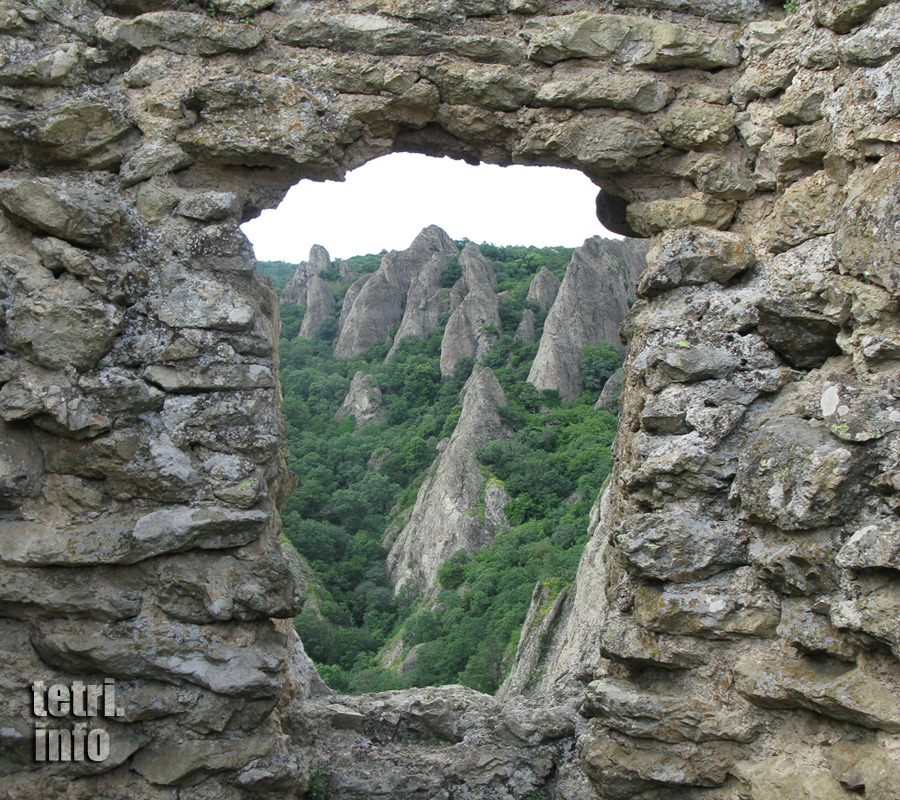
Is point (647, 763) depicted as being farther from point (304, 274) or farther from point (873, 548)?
point (304, 274)

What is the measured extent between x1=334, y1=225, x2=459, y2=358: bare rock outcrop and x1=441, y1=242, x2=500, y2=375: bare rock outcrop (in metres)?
1.74

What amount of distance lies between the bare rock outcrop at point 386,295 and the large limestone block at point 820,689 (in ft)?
61.4

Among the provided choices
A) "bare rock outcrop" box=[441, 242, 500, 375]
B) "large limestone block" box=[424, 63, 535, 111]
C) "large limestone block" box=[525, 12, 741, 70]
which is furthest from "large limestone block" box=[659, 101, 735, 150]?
"bare rock outcrop" box=[441, 242, 500, 375]

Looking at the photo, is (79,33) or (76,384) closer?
(76,384)

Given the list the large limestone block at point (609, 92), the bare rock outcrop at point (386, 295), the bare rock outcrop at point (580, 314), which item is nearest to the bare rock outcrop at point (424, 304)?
the bare rock outcrop at point (386, 295)

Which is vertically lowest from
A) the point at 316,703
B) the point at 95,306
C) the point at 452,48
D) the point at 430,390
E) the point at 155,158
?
the point at 316,703

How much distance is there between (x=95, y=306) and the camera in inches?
157

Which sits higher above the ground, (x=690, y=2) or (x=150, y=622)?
(x=690, y=2)

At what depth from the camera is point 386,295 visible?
78.6ft

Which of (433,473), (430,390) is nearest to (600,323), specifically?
(430,390)

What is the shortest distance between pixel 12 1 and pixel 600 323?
18370 millimetres

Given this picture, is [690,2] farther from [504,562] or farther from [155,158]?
[504,562]

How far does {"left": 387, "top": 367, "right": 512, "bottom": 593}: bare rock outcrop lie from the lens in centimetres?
1421

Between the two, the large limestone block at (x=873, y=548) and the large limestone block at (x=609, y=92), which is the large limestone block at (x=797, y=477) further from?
the large limestone block at (x=609, y=92)
